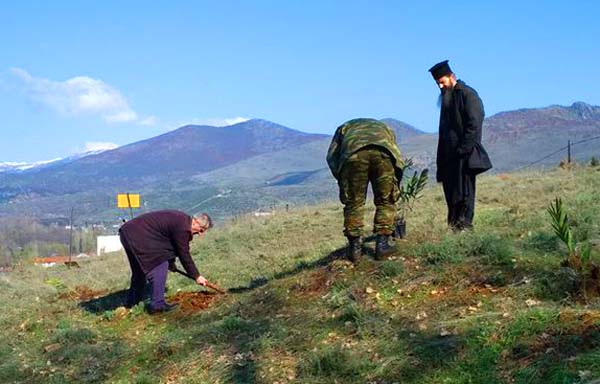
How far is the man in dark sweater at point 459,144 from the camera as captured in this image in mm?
7320

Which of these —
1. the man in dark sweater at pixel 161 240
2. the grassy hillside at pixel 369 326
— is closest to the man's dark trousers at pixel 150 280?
the man in dark sweater at pixel 161 240

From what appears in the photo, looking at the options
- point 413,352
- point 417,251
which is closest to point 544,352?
point 413,352

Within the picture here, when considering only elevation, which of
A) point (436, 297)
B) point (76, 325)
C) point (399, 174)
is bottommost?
point (76, 325)

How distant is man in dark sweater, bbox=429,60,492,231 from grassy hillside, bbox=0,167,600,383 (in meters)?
0.44

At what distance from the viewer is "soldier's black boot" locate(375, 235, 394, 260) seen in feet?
22.4

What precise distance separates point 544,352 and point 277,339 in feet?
7.02

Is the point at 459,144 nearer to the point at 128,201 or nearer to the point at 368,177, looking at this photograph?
the point at 368,177

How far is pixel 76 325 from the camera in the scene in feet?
25.2

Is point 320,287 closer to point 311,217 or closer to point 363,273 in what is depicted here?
point 363,273

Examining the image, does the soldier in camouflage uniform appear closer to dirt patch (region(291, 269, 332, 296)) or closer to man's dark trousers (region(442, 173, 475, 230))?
dirt patch (region(291, 269, 332, 296))

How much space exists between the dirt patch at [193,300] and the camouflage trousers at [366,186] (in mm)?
1848

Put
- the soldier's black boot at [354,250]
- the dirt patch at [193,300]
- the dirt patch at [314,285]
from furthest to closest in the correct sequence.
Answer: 1. the dirt patch at [193,300]
2. the soldier's black boot at [354,250]
3. the dirt patch at [314,285]

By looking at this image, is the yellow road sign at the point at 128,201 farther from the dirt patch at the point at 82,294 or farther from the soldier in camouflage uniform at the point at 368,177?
the soldier in camouflage uniform at the point at 368,177

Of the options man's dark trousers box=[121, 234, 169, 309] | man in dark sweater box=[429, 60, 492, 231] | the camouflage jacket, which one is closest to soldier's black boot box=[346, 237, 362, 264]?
the camouflage jacket
